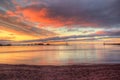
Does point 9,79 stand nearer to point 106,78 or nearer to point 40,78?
point 40,78

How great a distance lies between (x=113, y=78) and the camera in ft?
52.1

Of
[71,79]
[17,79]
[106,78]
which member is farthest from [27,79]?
[106,78]

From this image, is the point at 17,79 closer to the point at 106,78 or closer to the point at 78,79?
the point at 78,79

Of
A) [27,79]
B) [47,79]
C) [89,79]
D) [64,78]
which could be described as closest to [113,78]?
[89,79]

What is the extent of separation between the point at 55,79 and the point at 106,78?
4597 mm

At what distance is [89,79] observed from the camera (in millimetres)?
15719

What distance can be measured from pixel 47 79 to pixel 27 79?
180cm

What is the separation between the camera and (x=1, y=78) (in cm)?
1641

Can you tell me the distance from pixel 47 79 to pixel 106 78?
5.33m

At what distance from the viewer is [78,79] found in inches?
624

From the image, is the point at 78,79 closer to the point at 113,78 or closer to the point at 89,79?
the point at 89,79

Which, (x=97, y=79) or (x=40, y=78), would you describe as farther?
(x=40, y=78)

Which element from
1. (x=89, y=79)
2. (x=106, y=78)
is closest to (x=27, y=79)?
(x=89, y=79)

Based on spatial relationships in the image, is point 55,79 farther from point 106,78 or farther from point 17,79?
point 106,78
